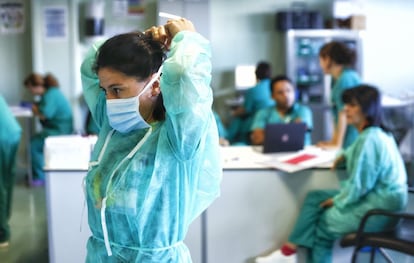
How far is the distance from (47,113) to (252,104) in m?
1.97

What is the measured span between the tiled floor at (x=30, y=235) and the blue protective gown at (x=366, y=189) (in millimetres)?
242

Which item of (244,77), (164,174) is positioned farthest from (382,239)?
(244,77)

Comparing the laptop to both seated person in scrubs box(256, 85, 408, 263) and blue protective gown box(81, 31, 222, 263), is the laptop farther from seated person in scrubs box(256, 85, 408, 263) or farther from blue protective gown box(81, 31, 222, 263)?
blue protective gown box(81, 31, 222, 263)

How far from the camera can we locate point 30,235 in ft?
13.3

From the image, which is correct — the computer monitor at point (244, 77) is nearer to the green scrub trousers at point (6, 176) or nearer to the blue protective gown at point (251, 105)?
the blue protective gown at point (251, 105)

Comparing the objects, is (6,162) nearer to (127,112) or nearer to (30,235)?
(30,235)

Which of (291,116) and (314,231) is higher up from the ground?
(291,116)

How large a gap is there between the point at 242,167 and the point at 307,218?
434 millimetres

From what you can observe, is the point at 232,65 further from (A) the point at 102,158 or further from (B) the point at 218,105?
(A) the point at 102,158

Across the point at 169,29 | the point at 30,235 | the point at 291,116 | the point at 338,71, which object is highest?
the point at 169,29

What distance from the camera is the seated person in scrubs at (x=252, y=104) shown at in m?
5.41

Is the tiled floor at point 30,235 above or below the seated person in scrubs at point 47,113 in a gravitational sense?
below

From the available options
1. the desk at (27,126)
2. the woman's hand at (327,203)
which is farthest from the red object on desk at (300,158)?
the desk at (27,126)

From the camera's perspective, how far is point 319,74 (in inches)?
264
